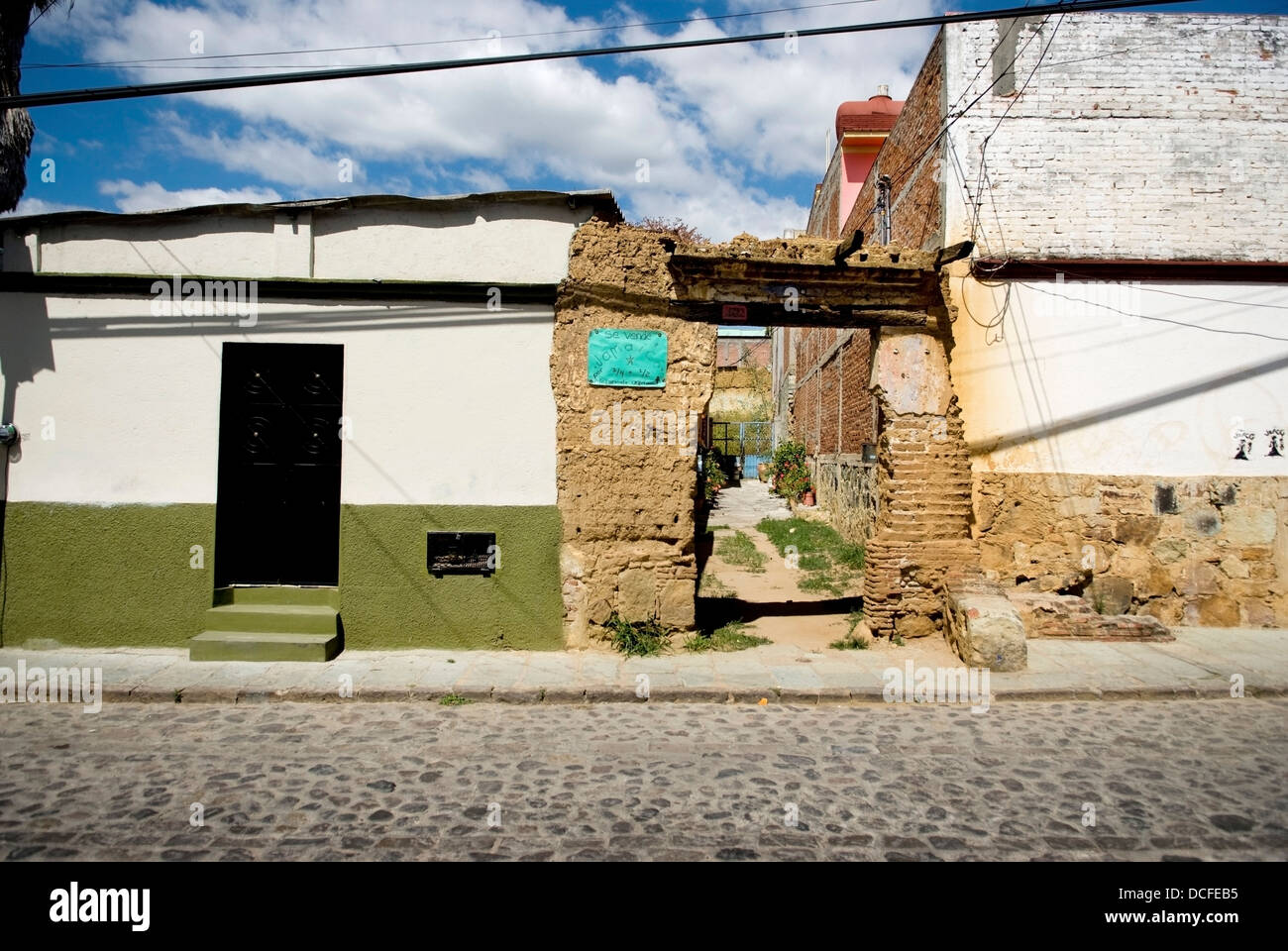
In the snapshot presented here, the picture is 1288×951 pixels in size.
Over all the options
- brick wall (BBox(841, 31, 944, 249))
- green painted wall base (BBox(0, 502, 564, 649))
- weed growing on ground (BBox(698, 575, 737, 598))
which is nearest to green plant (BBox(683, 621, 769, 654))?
weed growing on ground (BBox(698, 575, 737, 598))

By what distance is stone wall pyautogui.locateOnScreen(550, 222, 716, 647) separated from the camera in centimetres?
716

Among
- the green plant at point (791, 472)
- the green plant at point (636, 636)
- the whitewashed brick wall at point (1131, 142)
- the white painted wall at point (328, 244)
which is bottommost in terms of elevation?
the green plant at point (636, 636)

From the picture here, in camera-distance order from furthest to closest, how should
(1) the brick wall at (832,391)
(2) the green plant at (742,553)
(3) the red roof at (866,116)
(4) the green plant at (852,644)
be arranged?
1. (3) the red roof at (866,116)
2. (1) the brick wall at (832,391)
3. (2) the green plant at (742,553)
4. (4) the green plant at (852,644)

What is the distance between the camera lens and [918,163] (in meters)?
9.33

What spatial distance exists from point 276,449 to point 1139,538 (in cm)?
897

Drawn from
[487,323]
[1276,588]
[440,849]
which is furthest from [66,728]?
[1276,588]

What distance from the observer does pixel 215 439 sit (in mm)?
7070

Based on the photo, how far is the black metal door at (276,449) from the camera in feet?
23.5

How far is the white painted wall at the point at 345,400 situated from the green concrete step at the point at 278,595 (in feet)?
2.97

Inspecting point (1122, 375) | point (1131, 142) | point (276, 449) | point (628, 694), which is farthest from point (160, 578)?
point (1131, 142)

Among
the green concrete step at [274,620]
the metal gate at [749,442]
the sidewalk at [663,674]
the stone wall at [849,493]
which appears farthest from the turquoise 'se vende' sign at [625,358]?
the metal gate at [749,442]

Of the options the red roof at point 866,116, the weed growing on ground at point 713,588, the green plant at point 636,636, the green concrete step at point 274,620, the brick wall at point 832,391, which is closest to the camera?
the green concrete step at point 274,620

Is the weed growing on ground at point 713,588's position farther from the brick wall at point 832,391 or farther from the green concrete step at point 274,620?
the green concrete step at point 274,620
